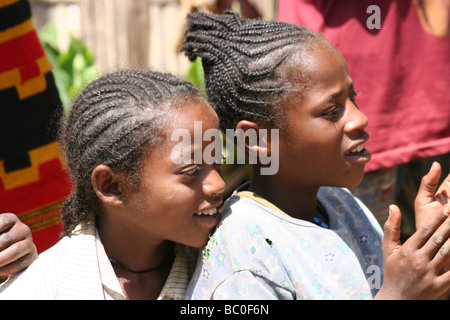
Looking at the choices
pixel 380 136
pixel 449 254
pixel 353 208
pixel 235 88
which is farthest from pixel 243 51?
pixel 380 136

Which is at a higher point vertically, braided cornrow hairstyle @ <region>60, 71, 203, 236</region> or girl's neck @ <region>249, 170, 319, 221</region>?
braided cornrow hairstyle @ <region>60, 71, 203, 236</region>

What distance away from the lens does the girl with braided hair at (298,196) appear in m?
1.80

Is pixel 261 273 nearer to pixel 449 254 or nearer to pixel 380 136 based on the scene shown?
pixel 449 254

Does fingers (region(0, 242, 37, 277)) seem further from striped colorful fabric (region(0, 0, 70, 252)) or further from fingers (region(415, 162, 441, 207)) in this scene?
fingers (region(415, 162, 441, 207))

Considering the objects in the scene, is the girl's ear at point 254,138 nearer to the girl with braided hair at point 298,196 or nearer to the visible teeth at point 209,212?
the girl with braided hair at point 298,196

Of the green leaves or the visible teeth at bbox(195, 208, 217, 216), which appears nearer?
the visible teeth at bbox(195, 208, 217, 216)

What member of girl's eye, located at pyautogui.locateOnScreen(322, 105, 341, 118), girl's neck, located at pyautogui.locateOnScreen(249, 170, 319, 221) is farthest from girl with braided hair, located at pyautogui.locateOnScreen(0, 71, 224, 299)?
girl's eye, located at pyautogui.locateOnScreen(322, 105, 341, 118)

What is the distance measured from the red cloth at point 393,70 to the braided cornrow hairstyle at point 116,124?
1080 mm

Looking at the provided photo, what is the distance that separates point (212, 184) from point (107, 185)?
33 centimetres

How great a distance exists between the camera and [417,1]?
9.36ft

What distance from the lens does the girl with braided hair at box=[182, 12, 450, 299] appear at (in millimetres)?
1799

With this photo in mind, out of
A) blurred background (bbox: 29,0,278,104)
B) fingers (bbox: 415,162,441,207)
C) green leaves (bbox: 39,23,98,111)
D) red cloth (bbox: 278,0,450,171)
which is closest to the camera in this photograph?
fingers (bbox: 415,162,441,207)

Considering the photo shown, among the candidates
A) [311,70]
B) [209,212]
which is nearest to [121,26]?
[311,70]

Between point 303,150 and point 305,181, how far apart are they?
0.12 meters
